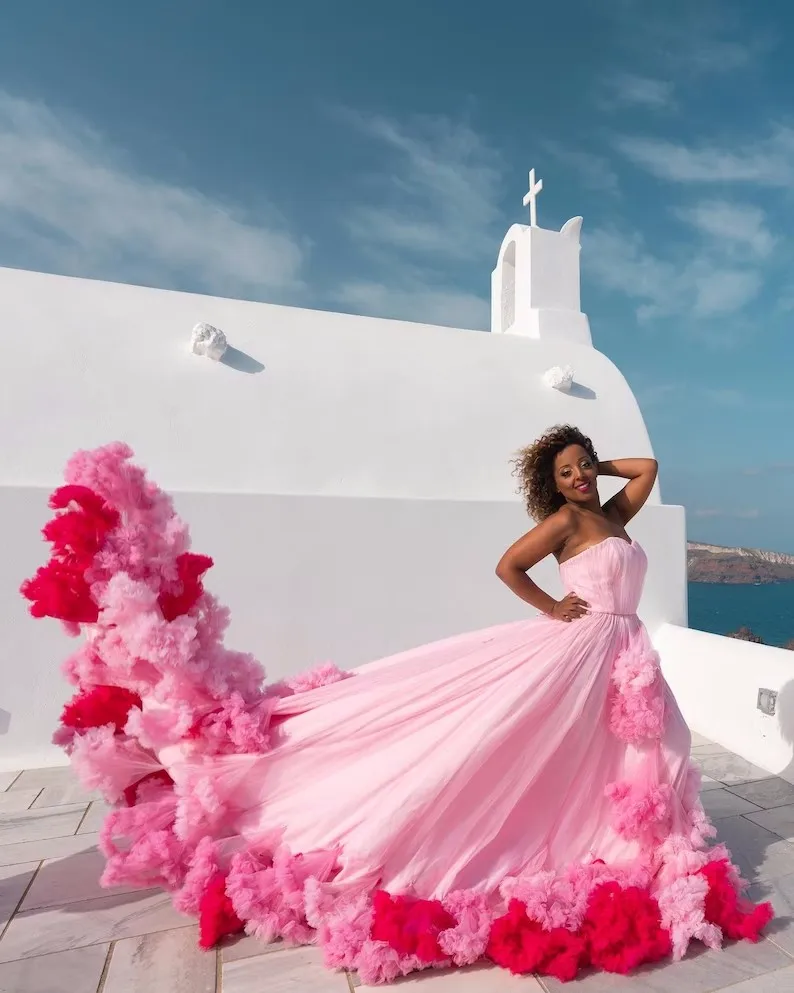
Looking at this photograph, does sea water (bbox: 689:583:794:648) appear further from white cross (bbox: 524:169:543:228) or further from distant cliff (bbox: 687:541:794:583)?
white cross (bbox: 524:169:543:228)

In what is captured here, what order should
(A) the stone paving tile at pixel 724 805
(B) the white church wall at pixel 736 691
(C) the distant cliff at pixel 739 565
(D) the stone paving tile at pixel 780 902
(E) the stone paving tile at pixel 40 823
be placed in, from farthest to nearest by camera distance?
(C) the distant cliff at pixel 739 565 → (B) the white church wall at pixel 736 691 → (A) the stone paving tile at pixel 724 805 → (E) the stone paving tile at pixel 40 823 → (D) the stone paving tile at pixel 780 902

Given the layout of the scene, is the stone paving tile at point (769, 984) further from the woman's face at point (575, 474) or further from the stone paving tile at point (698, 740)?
the stone paving tile at point (698, 740)

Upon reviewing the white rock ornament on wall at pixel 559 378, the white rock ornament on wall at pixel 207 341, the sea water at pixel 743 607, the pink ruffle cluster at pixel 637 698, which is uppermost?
the white rock ornament on wall at pixel 559 378

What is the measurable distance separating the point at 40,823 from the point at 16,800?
37 cm

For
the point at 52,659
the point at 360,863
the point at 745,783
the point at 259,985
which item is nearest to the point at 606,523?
the point at 360,863

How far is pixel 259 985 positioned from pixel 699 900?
4.27 feet

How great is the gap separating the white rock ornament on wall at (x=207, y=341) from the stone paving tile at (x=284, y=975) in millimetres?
3550

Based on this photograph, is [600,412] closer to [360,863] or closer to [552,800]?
[552,800]

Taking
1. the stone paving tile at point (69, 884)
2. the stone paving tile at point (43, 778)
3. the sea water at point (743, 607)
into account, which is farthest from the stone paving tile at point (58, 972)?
the sea water at point (743, 607)

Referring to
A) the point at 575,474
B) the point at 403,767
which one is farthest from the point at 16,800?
the point at 575,474

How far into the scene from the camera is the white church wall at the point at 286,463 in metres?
3.76

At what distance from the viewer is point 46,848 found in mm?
2594

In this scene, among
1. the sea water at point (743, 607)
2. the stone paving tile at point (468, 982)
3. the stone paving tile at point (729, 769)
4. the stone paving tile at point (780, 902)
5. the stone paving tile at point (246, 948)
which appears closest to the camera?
the stone paving tile at point (468, 982)

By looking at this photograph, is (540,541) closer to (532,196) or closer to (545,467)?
(545,467)
